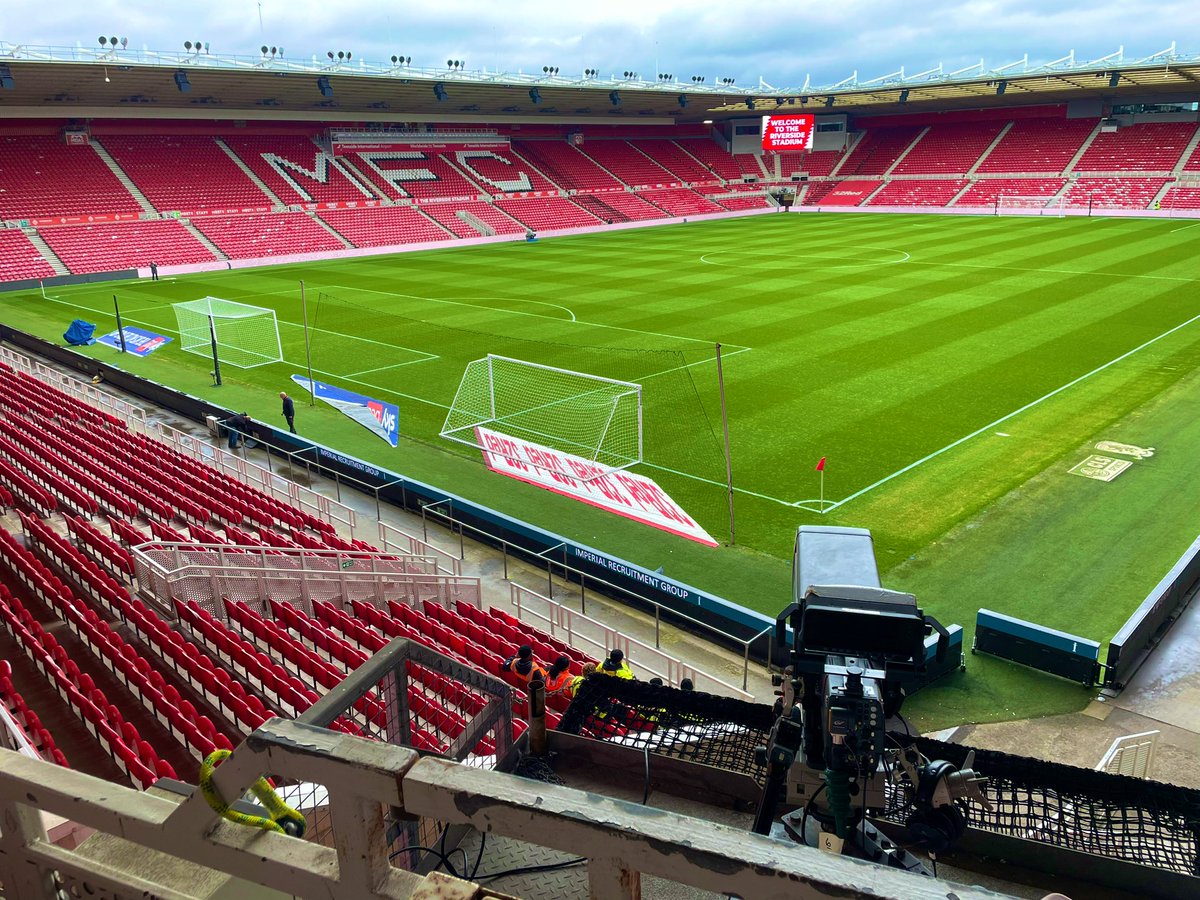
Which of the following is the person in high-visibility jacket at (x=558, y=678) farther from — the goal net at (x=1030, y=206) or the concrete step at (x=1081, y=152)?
the concrete step at (x=1081, y=152)

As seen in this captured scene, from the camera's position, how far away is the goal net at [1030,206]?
2594 inches

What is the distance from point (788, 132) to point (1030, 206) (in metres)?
19.3

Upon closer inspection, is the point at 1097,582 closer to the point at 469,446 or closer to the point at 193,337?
the point at 469,446

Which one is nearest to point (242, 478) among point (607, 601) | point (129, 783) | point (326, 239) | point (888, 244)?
point (607, 601)

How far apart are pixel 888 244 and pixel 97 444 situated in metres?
46.3

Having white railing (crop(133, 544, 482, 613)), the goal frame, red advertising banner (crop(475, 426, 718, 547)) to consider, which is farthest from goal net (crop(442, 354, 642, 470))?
white railing (crop(133, 544, 482, 613))

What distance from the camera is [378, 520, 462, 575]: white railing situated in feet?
45.9

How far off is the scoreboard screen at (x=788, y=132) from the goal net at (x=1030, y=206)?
616 inches

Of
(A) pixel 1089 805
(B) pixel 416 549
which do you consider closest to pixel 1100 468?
(B) pixel 416 549

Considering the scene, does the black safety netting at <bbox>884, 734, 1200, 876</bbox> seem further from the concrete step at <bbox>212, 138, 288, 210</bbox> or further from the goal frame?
the concrete step at <bbox>212, 138, 288, 210</bbox>

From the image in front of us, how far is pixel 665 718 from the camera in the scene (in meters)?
4.77

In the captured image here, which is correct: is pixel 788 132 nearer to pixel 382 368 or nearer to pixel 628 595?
pixel 382 368

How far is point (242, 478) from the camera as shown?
59.7 feet

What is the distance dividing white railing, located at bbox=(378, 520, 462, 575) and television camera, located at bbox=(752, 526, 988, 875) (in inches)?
405
